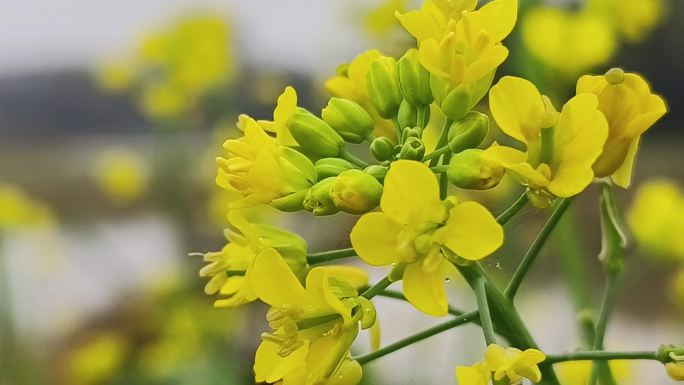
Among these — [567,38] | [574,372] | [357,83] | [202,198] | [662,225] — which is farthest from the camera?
[202,198]

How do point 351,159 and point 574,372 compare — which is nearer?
point 351,159

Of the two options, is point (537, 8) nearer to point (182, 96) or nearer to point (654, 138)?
point (182, 96)

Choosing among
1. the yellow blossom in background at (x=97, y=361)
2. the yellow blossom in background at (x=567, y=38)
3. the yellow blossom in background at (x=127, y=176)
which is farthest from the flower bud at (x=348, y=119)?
the yellow blossom in background at (x=127, y=176)

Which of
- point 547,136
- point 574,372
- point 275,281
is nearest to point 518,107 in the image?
point 547,136

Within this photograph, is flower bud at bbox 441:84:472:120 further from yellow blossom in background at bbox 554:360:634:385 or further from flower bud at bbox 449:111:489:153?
yellow blossom in background at bbox 554:360:634:385

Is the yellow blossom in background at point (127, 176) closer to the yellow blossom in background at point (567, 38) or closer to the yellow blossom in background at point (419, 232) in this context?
the yellow blossom in background at point (567, 38)

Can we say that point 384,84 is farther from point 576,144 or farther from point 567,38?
point 567,38

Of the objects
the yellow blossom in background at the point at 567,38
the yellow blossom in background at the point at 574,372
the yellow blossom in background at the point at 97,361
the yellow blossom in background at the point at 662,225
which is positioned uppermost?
the yellow blossom in background at the point at 567,38

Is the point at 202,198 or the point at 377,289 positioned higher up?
the point at 377,289
